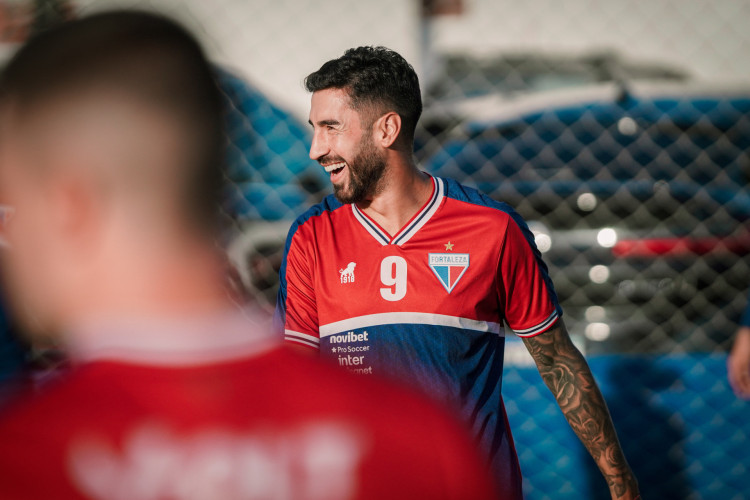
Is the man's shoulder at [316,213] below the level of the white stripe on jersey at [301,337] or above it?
above

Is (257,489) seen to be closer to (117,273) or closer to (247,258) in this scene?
(117,273)

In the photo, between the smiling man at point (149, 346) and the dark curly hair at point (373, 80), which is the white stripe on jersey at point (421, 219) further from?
the smiling man at point (149, 346)

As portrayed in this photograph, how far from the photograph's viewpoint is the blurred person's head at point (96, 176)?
56 centimetres

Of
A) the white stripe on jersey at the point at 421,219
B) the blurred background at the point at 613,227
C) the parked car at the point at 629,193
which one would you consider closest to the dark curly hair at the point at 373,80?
the white stripe on jersey at the point at 421,219

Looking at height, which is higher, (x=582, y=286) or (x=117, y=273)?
(x=117, y=273)

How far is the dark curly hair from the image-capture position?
195 centimetres

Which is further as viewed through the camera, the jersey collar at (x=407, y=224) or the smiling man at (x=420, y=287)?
the jersey collar at (x=407, y=224)

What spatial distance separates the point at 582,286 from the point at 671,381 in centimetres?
78

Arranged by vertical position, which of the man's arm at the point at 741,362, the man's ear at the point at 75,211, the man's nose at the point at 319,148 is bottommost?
the man's arm at the point at 741,362

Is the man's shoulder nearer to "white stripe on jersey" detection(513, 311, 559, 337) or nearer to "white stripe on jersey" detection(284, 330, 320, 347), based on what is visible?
"white stripe on jersey" detection(284, 330, 320, 347)

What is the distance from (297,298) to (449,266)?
436 mm

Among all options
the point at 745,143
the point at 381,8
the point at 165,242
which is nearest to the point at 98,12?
the point at 165,242

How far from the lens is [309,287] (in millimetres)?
1834

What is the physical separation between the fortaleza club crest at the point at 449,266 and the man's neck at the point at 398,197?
151 millimetres
